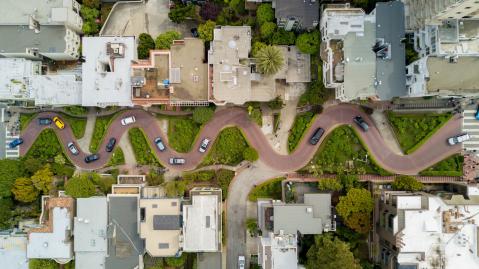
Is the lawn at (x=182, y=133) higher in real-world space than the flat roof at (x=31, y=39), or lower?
lower

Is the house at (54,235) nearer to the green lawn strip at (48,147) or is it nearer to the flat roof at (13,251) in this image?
the flat roof at (13,251)

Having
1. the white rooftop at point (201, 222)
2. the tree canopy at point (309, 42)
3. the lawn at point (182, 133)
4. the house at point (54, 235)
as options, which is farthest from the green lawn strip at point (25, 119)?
the tree canopy at point (309, 42)

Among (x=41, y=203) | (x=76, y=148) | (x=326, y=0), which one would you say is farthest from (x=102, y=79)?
(x=326, y=0)

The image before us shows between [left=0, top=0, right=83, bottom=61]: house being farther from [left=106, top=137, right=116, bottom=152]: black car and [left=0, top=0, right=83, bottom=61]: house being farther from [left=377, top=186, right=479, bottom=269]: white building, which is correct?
[left=377, top=186, right=479, bottom=269]: white building

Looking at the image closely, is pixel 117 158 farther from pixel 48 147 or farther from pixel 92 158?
pixel 48 147

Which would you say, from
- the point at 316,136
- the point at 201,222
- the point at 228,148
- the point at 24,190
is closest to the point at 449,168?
the point at 316,136

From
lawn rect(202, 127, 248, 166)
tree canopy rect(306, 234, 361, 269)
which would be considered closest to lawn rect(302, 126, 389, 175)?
lawn rect(202, 127, 248, 166)

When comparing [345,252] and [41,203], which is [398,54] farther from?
[41,203]
